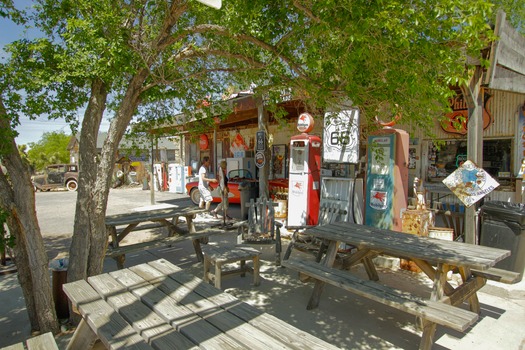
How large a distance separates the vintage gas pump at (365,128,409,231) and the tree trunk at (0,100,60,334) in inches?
189

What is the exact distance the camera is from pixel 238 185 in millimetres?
11102

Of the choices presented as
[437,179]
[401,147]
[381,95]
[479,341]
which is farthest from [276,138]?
[479,341]

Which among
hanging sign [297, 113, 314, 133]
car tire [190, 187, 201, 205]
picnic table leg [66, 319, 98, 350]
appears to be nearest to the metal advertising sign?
hanging sign [297, 113, 314, 133]

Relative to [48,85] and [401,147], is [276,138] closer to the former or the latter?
[401,147]

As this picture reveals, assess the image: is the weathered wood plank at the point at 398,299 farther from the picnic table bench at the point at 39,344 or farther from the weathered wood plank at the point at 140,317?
the picnic table bench at the point at 39,344

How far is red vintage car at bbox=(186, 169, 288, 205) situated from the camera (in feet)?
32.3

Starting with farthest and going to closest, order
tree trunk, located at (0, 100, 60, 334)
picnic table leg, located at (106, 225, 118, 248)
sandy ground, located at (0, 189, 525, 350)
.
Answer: picnic table leg, located at (106, 225, 118, 248)
sandy ground, located at (0, 189, 525, 350)
tree trunk, located at (0, 100, 60, 334)

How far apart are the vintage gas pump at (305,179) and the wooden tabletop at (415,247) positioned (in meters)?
2.89

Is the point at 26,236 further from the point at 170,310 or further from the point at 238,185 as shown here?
the point at 238,185

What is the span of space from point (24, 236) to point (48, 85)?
5.82ft

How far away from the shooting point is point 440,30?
2938 mm

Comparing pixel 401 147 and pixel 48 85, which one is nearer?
pixel 48 85

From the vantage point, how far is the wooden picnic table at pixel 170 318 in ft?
6.34

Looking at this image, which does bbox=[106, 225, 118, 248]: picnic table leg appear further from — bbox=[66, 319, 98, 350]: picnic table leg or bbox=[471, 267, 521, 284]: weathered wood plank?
bbox=[471, 267, 521, 284]: weathered wood plank
